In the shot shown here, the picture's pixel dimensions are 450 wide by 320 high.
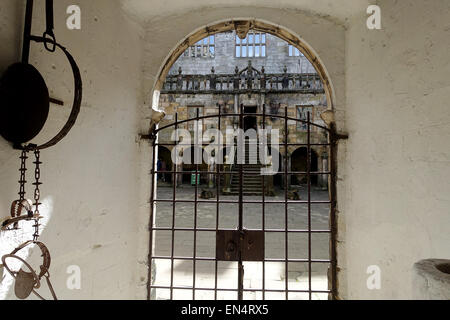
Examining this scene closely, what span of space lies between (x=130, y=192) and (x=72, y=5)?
4.93 feet

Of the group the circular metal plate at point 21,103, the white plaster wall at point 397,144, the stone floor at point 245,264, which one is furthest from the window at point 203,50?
the circular metal plate at point 21,103

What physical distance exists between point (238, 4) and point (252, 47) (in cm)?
1429

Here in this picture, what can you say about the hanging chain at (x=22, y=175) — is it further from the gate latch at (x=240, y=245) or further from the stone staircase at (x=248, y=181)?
the stone staircase at (x=248, y=181)

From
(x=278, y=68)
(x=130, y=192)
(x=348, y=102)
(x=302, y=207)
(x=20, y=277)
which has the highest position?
(x=278, y=68)

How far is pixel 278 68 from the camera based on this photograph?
50.6 feet

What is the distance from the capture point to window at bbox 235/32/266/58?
51.0ft

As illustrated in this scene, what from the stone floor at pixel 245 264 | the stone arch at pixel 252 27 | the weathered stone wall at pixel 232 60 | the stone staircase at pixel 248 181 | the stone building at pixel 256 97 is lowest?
the stone floor at pixel 245 264

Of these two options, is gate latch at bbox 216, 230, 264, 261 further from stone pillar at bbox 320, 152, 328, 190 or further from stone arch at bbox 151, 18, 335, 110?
stone pillar at bbox 320, 152, 328, 190

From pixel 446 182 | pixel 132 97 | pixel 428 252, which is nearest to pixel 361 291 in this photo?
pixel 428 252

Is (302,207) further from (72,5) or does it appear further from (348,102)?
(72,5)

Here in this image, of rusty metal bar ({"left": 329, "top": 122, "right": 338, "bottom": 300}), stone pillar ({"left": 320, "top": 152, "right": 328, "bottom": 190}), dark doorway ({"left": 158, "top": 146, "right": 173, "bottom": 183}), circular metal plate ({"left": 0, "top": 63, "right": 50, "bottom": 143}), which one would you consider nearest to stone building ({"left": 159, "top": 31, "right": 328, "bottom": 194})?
stone pillar ({"left": 320, "top": 152, "right": 328, "bottom": 190})

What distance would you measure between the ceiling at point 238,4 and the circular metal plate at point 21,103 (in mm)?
1356

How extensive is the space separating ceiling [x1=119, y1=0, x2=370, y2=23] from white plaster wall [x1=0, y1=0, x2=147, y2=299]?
15cm

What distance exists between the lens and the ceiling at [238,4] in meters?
2.27
